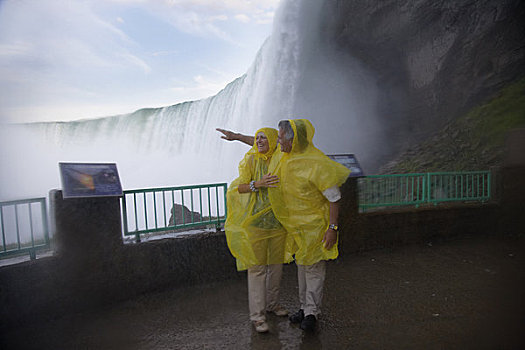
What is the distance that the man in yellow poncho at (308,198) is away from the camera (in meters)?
2.49

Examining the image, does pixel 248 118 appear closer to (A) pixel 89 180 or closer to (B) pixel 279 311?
(A) pixel 89 180

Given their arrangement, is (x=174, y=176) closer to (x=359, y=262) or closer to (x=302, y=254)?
(x=359, y=262)

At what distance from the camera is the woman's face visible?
268 centimetres

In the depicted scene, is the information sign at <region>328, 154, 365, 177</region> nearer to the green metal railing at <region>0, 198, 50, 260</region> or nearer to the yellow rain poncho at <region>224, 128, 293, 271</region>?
the yellow rain poncho at <region>224, 128, 293, 271</region>

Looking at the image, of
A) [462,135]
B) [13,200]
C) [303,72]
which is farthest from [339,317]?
[303,72]

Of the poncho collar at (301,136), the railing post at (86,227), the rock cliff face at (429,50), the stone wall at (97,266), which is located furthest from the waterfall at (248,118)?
the poncho collar at (301,136)

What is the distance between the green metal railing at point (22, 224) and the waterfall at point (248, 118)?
895 cm

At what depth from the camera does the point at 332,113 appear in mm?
14477

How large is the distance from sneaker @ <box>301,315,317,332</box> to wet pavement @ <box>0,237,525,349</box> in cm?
6

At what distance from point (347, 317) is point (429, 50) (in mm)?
12089

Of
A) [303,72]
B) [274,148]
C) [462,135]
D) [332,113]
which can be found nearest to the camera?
[274,148]

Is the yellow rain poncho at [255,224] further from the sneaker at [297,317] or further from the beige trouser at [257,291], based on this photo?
the sneaker at [297,317]

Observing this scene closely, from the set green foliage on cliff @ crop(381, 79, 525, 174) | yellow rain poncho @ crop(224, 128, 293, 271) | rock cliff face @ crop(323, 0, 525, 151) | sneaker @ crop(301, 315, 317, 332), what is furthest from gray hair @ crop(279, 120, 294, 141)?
rock cliff face @ crop(323, 0, 525, 151)

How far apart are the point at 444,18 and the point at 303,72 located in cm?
507
